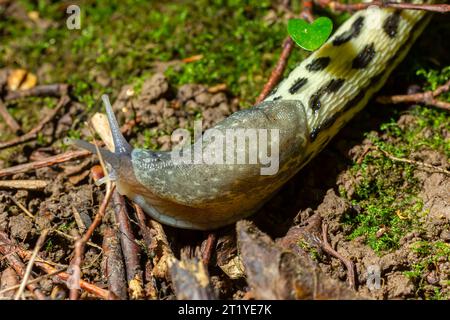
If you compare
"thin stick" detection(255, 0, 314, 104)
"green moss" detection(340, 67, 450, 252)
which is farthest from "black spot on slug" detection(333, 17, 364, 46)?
"green moss" detection(340, 67, 450, 252)

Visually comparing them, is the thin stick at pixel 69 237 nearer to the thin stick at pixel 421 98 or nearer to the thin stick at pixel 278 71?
the thin stick at pixel 278 71

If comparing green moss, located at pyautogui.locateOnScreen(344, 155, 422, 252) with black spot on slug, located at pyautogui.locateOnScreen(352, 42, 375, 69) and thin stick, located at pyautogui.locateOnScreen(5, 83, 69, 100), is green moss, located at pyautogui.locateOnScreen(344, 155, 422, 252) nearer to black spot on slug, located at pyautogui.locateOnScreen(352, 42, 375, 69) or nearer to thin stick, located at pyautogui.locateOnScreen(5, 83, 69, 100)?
black spot on slug, located at pyautogui.locateOnScreen(352, 42, 375, 69)

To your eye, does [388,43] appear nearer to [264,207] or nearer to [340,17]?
[340,17]

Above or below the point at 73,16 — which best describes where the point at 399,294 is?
below

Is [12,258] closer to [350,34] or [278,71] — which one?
[278,71]

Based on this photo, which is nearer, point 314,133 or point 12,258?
point 12,258

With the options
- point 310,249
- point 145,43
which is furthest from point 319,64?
point 145,43

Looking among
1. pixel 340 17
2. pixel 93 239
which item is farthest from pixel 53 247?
pixel 340 17
